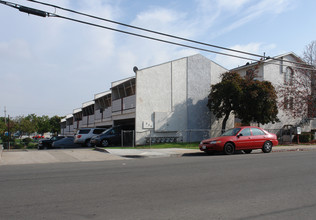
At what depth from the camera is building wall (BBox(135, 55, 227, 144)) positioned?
2250cm

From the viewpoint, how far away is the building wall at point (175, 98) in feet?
73.8

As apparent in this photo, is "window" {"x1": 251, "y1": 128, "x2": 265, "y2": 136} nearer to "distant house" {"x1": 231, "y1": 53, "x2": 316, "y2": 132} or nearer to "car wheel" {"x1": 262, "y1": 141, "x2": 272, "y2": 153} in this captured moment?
"car wheel" {"x1": 262, "y1": 141, "x2": 272, "y2": 153}

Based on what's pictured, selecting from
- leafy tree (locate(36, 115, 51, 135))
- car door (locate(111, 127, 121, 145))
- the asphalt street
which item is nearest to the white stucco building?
car door (locate(111, 127, 121, 145))

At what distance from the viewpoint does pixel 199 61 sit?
83.3 feet

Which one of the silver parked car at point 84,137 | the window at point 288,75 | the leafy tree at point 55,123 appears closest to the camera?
the silver parked car at point 84,137

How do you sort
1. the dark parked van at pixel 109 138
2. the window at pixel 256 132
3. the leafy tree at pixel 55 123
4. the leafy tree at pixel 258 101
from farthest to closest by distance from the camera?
the leafy tree at pixel 55 123 < the leafy tree at pixel 258 101 < the dark parked van at pixel 109 138 < the window at pixel 256 132

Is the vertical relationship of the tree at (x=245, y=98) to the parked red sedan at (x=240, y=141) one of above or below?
above

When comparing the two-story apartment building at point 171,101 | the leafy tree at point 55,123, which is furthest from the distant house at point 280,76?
the leafy tree at point 55,123

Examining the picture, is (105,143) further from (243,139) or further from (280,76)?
(280,76)

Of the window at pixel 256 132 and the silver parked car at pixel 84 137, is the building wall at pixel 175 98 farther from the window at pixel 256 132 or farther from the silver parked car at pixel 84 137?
the window at pixel 256 132

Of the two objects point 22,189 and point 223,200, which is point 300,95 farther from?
point 22,189

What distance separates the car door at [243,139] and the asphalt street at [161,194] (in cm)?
577

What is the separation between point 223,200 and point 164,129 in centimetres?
1758

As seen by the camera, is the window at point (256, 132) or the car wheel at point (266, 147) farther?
the car wheel at point (266, 147)
